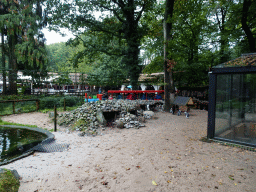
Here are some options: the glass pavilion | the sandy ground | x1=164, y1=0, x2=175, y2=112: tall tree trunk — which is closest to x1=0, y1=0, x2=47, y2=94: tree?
x1=164, y1=0, x2=175, y2=112: tall tree trunk

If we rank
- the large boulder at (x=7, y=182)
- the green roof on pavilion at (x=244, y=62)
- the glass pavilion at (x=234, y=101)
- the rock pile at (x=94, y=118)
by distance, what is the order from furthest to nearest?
the rock pile at (x=94, y=118) < the glass pavilion at (x=234, y=101) < the green roof on pavilion at (x=244, y=62) < the large boulder at (x=7, y=182)

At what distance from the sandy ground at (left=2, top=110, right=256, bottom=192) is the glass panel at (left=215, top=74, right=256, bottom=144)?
59 centimetres

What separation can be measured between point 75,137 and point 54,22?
39.9ft

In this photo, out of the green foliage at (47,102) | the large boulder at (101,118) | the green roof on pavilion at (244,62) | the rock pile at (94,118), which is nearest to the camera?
the green roof on pavilion at (244,62)

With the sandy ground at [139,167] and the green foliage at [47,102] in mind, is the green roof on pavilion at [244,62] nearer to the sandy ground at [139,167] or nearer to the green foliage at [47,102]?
the sandy ground at [139,167]

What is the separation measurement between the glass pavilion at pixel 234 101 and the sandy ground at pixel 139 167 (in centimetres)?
55

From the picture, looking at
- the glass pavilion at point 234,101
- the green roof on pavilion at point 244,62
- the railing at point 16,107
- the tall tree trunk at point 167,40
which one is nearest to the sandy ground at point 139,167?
the glass pavilion at point 234,101

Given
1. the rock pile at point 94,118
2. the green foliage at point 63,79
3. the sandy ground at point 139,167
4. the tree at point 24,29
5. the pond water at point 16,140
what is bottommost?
the sandy ground at point 139,167

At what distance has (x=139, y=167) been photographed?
3645 millimetres

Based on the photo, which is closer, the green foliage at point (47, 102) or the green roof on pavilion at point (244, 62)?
the green roof on pavilion at point (244, 62)

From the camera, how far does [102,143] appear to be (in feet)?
17.8

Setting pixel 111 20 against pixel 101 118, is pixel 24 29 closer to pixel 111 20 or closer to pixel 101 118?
pixel 111 20

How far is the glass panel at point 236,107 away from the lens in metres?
4.95

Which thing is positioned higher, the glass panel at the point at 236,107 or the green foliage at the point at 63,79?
the green foliage at the point at 63,79
